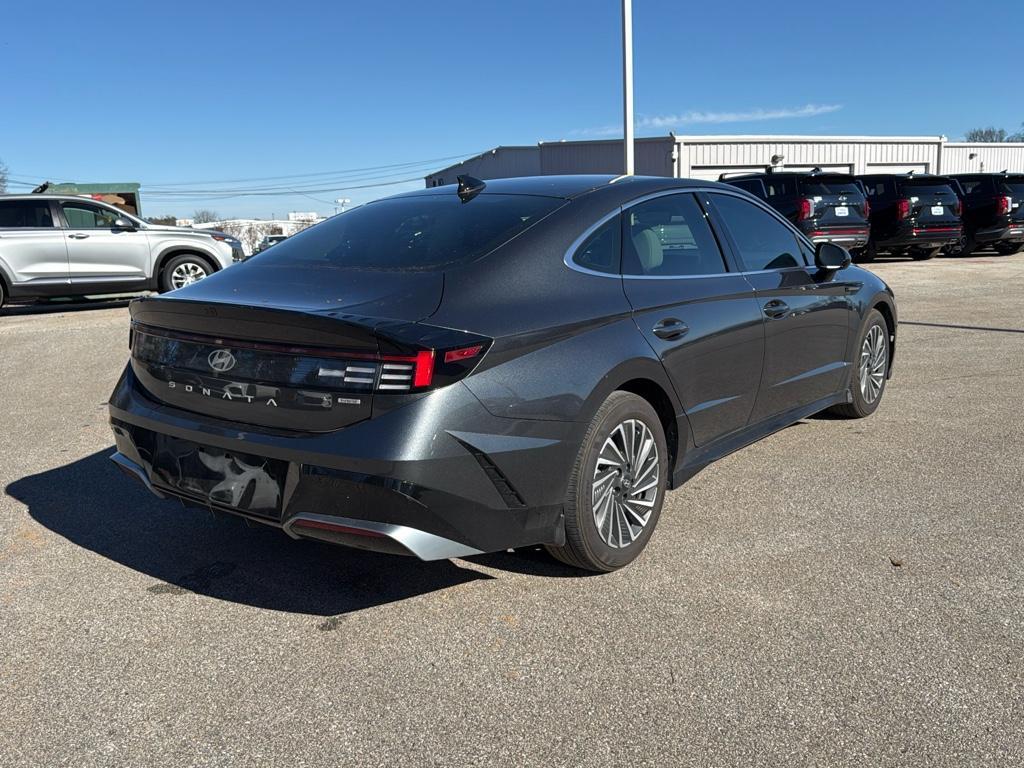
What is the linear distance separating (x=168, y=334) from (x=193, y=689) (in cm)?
131

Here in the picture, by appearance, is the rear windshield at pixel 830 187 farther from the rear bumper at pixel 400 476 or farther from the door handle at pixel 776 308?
the rear bumper at pixel 400 476

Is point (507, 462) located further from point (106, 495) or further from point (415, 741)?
point (106, 495)

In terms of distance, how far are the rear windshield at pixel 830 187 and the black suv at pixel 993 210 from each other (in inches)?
175

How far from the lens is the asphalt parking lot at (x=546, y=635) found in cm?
237

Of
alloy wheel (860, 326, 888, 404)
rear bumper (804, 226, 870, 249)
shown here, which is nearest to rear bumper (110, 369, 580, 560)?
alloy wheel (860, 326, 888, 404)

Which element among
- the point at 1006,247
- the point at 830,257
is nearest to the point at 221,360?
the point at 830,257

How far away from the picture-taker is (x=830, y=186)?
1570 cm

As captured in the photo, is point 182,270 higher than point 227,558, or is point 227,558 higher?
point 182,270

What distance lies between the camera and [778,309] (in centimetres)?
444

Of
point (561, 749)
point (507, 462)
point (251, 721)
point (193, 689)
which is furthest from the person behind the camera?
point (507, 462)

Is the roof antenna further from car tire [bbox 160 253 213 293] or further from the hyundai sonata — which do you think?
car tire [bbox 160 253 213 293]

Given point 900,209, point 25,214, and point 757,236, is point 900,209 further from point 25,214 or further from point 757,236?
point 25,214

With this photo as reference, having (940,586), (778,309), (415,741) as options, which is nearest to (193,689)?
(415,741)

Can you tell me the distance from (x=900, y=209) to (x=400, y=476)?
17.0 metres
